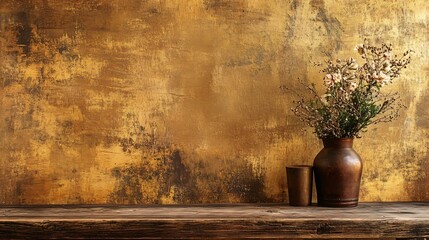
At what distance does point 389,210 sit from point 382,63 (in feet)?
2.30

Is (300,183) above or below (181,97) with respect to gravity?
below

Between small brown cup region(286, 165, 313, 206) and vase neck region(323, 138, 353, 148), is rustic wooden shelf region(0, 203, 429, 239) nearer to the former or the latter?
small brown cup region(286, 165, 313, 206)

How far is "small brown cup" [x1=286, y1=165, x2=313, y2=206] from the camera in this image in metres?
2.56

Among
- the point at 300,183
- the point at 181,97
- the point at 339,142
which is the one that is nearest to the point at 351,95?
the point at 339,142

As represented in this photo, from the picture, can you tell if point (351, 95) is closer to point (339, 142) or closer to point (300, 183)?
point (339, 142)

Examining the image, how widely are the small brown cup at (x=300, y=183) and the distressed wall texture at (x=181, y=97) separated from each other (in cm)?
21

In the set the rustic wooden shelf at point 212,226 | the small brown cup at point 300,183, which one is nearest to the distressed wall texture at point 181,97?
the small brown cup at point 300,183

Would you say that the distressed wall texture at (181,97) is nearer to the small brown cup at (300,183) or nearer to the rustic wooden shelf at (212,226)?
the small brown cup at (300,183)

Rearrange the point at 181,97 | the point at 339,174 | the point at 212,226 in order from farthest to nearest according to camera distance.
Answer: the point at 181,97, the point at 339,174, the point at 212,226

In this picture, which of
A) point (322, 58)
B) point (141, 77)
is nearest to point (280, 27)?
point (322, 58)

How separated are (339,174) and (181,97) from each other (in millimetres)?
896

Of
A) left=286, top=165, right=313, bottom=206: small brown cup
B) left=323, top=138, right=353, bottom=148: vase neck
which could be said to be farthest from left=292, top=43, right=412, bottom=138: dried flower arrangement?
left=286, top=165, right=313, bottom=206: small brown cup

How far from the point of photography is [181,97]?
2783 mm

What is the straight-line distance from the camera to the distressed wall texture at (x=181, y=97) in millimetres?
2729
